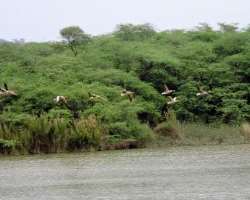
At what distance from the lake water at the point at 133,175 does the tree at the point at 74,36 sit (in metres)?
18.9

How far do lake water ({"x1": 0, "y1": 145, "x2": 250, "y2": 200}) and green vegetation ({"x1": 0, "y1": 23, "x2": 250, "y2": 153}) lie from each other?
2025 mm

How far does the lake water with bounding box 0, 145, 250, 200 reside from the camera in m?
18.5

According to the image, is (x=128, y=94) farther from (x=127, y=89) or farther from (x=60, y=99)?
(x=60, y=99)

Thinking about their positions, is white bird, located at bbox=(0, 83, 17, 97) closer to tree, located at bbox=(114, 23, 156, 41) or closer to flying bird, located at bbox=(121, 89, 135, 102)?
flying bird, located at bbox=(121, 89, 135, 102)

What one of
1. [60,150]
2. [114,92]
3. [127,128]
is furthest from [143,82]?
[60,150]

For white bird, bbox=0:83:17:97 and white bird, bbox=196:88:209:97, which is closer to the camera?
white bird, bbox=0:83:17:97

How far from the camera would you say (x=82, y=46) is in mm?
48500

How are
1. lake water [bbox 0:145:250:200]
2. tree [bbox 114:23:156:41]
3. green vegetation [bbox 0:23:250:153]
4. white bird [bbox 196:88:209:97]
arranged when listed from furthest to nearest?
1. tree [bbox 114:23:156:41]
2. white bird [bbox 196:88:209:97]
3. green vegetation [bbox 0:23:250:153]
4. lake water [bbox 0:145:250:200]

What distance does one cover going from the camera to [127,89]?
3944 centimetres

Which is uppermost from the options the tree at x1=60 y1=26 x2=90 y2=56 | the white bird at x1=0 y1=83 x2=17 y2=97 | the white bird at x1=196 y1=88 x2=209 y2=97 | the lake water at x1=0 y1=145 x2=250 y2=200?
the tree at x1=60 y1=26 x2=90 y2=56

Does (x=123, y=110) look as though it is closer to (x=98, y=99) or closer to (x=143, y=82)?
(x=98, y=99)

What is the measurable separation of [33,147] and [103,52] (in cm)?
1212

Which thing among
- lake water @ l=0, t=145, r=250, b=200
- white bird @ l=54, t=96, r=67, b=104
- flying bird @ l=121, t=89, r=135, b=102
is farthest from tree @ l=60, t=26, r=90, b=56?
lake water @ l=0, t=145, r=250, b=200

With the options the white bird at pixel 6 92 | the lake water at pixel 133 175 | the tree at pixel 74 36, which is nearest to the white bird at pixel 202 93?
the lake water at pixel 133 175
